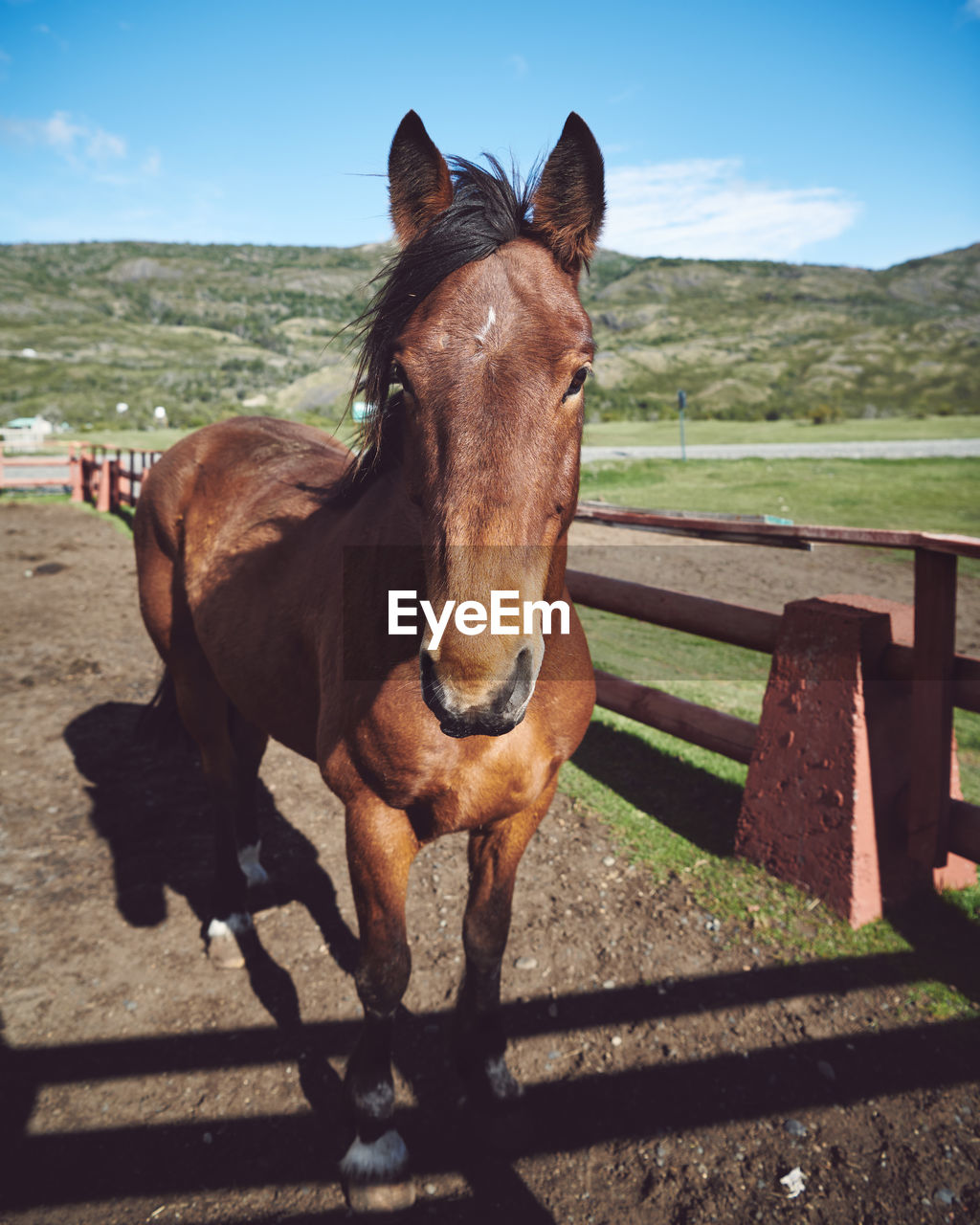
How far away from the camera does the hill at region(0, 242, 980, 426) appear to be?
66.1 meters

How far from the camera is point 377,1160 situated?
78.1 inches

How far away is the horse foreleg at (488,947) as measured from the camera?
2150 mm

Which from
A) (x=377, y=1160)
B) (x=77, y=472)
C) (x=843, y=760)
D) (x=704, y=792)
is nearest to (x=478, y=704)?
(x=377, y=1160)

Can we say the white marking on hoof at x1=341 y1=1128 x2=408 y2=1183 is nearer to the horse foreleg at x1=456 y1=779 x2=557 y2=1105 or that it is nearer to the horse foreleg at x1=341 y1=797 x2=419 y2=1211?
the horse foreleg at x1=341 y1=797 x2=419 y2=1211

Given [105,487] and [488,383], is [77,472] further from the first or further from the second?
[488,383]

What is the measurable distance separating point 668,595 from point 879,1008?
208 centimetres

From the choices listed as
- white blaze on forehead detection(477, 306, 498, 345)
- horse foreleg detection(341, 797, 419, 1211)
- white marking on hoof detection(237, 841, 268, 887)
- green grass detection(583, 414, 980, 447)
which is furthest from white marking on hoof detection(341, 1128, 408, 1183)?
green grass detection(583, 414, 980, 447)

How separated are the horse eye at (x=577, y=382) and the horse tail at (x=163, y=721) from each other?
368 centimetres

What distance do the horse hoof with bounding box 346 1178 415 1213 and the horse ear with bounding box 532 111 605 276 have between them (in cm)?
260

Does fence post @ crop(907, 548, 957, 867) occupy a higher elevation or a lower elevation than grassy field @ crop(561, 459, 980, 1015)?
higher

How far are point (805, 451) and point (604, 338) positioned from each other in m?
115

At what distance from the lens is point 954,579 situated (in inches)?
104

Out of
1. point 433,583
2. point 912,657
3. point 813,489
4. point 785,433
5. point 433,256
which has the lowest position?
point 912,657

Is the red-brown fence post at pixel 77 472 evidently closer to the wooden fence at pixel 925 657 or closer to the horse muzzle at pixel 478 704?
the wooden fence at pixel 925 657
